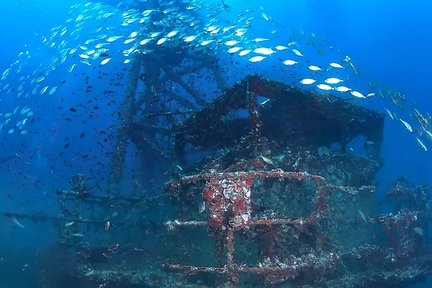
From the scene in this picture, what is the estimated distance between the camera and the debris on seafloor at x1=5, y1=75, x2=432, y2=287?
18.7 ft

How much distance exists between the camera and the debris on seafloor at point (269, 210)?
18.7 ft

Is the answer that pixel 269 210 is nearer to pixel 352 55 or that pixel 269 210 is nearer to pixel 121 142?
pixel 121 142

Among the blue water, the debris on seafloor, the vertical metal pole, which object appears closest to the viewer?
the debris on seafloor

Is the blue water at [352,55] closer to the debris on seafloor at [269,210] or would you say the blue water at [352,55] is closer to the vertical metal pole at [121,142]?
the vertical metal pole at [121,142]

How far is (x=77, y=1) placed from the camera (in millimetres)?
56062

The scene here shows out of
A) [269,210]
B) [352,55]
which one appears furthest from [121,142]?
[352,55]

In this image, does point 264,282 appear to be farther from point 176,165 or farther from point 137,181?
point 137,181

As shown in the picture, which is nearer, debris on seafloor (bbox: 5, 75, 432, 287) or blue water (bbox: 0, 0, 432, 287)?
debris on seafloor (bbox: 5, 75, 432, 287)

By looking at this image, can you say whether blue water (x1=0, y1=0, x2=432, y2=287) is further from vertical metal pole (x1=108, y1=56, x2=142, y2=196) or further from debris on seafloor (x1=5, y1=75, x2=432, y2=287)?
debris on seafloor (x1=5, y1=75, x2=432, y2=287)

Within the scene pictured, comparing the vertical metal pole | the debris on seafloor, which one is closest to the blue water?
the vertical metal pole

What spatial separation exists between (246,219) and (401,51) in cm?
6909

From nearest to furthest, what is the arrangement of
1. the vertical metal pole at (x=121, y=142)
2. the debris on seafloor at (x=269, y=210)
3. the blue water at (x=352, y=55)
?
the debris on seafloor at (x=269, y=210)
the vertical metal pole at (x=121, y=142)
the blue water at (x=352, y=55)

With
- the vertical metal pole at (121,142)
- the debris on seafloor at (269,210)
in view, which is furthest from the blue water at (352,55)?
the debris on seafloor at (269,210)

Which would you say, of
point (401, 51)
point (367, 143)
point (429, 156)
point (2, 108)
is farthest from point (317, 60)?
point (2, 108)
